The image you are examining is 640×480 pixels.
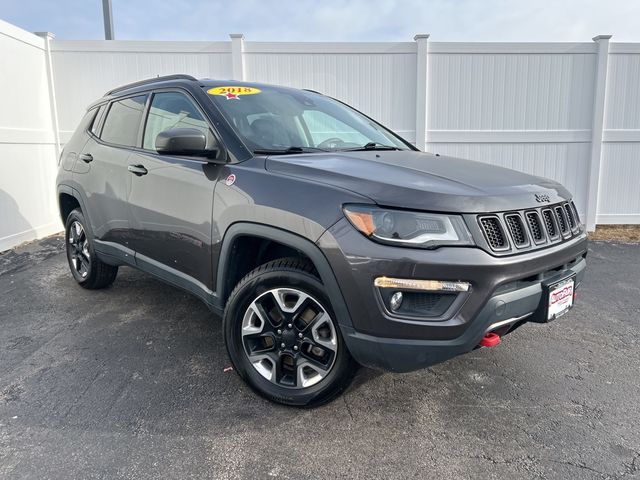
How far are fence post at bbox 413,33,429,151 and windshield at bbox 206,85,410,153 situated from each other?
407cm

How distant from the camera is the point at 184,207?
3.04 metres

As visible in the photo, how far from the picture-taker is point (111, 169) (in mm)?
3859

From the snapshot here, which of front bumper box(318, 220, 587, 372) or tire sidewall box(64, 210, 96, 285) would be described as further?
tire sidewall box(64, 210, 96, 285)

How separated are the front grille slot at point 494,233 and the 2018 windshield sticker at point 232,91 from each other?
1.88m

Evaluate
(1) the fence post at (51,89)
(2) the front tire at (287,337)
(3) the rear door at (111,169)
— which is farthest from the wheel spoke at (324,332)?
(1) the fence post at (51,89)

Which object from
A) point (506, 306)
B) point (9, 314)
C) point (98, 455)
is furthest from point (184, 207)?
point (9, 314)

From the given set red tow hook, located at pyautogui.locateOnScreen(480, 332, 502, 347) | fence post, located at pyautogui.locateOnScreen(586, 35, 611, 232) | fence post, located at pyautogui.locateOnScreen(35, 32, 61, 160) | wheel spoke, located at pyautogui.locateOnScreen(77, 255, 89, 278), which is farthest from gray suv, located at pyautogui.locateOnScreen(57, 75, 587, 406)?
fence post, located at pyautogui.locateOnScreen(586, 35, 611, 232)

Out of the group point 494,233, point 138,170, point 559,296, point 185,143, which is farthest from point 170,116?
point 559,296

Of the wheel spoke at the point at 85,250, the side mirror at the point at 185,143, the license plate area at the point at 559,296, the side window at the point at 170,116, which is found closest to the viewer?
the license plate area at the point at 559,296

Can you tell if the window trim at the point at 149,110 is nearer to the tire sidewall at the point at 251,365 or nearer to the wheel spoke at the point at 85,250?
the tire sidewall at the point at 251,365

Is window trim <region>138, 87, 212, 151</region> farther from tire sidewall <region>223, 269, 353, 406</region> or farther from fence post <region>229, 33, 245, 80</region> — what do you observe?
fence post <region>229, 33, 245, 80</region>

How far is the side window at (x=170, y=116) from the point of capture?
3.17 metres

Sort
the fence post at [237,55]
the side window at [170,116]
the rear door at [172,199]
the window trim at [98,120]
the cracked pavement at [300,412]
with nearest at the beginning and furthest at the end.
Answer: the cracked pavement at [300,412]
the rear door at [172,199]
the side window at [170,116]
the window trim at [98,120]
the fence post at [237,55]

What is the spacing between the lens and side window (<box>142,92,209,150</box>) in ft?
10.4
